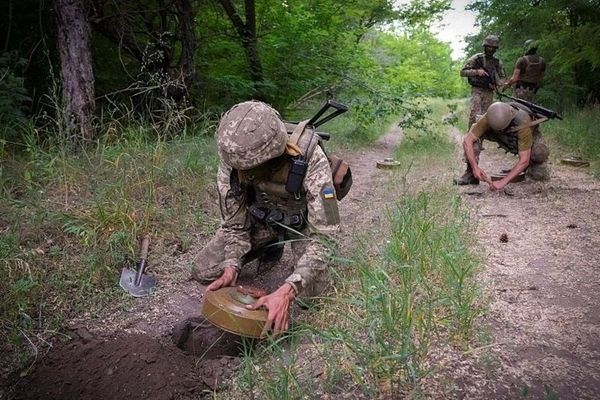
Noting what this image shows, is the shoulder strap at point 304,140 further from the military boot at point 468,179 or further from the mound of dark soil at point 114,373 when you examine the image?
the military boot at point 468,179

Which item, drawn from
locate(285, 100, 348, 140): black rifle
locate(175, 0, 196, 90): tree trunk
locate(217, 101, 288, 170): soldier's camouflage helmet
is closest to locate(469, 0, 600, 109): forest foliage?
locate(285, 100, 348, 140): black rifle

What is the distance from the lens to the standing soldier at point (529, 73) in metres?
7.43

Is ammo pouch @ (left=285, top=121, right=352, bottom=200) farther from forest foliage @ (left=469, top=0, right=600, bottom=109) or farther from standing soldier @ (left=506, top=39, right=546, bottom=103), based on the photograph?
standing soldier @ (left=506, top=39, right=546, bottom=103)

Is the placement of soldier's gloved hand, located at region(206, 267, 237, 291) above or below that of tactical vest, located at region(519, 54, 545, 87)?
below

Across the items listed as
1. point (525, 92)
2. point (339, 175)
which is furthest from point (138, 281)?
point (525, 92)

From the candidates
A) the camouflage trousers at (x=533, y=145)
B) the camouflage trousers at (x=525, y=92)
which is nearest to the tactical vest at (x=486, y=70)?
the camouflage trousers at (x=525, y=92)

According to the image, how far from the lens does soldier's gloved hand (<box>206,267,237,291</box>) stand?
2402 mm

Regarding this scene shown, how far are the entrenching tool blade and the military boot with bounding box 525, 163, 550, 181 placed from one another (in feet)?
14.5

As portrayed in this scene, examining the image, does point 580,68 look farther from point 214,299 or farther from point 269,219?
point 214,299

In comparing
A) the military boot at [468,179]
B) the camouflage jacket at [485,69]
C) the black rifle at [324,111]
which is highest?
the camouflage jacket at [485,69]

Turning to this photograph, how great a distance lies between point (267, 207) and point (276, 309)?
0.97m

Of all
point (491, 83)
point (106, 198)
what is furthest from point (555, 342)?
point (491, 83)

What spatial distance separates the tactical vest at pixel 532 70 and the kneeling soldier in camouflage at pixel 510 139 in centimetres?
294

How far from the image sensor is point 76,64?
4535 mm
